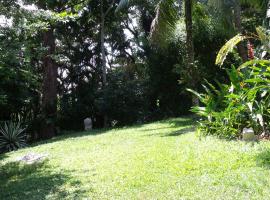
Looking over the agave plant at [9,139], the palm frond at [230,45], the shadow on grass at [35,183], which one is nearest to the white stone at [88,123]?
the agave plant at [9,139]

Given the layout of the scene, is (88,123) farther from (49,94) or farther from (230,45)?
(230,45)

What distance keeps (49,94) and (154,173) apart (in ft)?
44.5

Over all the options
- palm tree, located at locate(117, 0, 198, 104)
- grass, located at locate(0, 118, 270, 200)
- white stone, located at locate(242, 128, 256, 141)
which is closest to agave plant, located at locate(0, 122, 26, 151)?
grass, located at locate(0, 118, 270, 200)

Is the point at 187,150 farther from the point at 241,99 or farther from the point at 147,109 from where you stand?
the point at 147,109

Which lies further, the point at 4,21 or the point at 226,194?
the point at 4,21

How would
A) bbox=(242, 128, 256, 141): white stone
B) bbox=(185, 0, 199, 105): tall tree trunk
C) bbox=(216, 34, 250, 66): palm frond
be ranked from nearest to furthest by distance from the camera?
bbox=(242, 128, 256, 141): white stone < bbox=(216, 34, 250, 66): palm frond < bbox=(185, 0, 199, 105): tall tree trunk

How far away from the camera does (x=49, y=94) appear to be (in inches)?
749

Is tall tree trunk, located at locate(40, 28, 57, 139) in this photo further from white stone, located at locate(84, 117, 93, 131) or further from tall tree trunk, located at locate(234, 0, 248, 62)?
tall tree trunk, located at locate(234, 0, 248, 62)

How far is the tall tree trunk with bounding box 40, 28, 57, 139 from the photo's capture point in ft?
61.2

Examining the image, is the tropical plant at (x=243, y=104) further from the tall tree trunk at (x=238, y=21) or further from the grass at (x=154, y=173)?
the tall tree trunk at (x=238, y=21)

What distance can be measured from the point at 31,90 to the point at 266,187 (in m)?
16.8

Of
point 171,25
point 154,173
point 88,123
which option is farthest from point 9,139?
point 154,173

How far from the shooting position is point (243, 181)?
17.7ft

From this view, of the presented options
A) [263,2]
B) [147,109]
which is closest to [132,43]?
[147,109]
